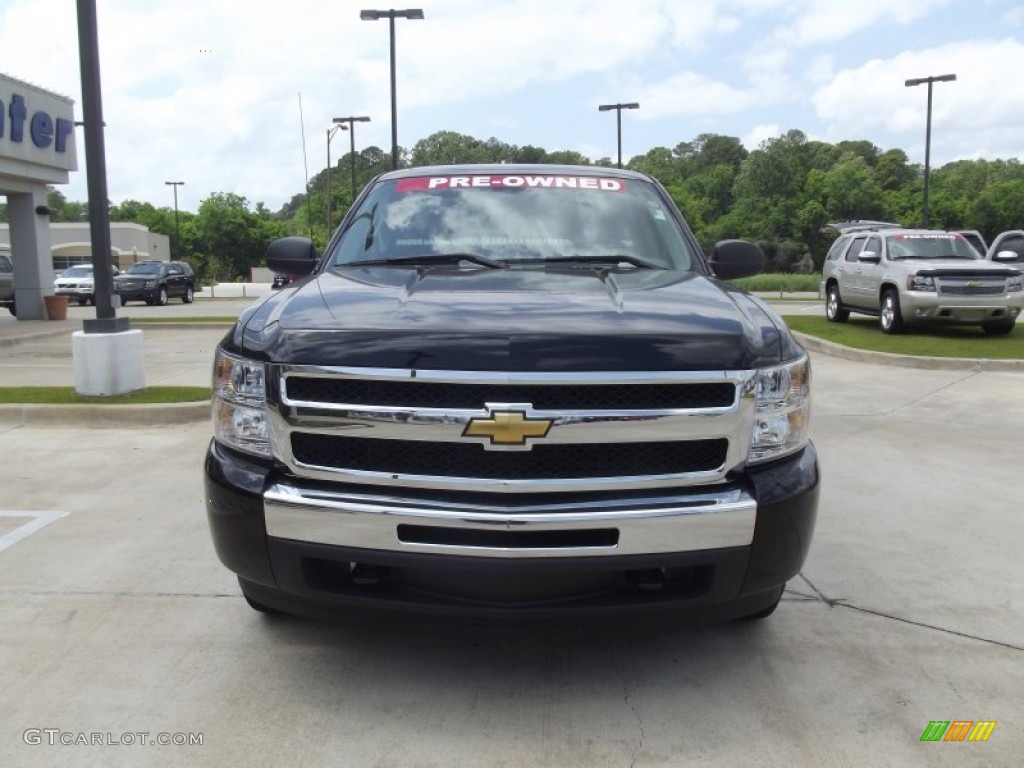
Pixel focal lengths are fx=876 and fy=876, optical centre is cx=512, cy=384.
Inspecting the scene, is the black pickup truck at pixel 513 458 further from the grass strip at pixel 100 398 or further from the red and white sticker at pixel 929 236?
the red and white sticker at pixel 929 236

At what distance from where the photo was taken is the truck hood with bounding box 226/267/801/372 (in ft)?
8.61

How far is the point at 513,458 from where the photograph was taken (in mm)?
2629

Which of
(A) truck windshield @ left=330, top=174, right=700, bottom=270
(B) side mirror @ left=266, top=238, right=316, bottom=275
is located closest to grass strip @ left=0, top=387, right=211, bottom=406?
(B) side mirror @ left=266, top=238, right=316, bottom=275

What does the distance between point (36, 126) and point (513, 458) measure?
20.1 metres

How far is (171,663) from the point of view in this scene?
10.6ft

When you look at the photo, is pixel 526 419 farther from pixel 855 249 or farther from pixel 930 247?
pixel 855 249

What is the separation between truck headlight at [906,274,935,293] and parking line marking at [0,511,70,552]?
12729mm

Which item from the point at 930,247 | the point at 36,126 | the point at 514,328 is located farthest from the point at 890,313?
the point at 36,126

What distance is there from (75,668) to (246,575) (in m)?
0.89

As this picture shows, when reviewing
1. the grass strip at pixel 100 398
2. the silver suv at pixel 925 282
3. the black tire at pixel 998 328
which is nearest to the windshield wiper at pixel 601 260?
the grass strip at pixel 100 398

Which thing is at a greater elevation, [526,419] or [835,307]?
[526,419]

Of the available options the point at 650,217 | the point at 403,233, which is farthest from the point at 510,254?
the point at 650,217

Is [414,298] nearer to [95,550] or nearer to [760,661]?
[760,661]

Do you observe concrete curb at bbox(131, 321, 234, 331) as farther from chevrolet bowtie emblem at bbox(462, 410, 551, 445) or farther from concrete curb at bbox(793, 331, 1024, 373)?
chevrolet bowtie emblem at bbox(462, 410, 551, 445)
